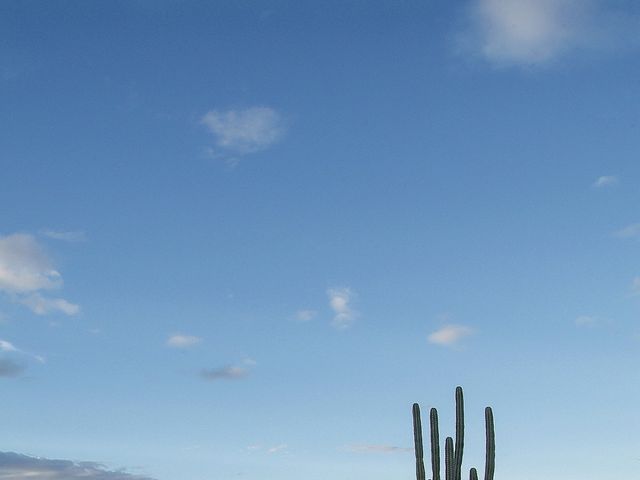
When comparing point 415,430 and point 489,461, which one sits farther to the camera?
point 415,430

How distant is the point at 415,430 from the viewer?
877 inches

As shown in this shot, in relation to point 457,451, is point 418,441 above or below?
above

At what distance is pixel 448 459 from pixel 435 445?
70 centimetres

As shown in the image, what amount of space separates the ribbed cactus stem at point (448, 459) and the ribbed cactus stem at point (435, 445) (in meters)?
0.27

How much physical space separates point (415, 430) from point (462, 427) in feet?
5.55

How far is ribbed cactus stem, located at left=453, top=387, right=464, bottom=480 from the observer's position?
823 inches

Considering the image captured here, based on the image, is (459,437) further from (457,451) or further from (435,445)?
(435,445)

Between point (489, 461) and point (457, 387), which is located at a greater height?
point (457, 387)

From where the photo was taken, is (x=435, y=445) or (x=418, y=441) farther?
(x=418, y=441)

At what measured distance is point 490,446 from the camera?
2086 cm

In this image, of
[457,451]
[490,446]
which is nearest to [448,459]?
[457,451]

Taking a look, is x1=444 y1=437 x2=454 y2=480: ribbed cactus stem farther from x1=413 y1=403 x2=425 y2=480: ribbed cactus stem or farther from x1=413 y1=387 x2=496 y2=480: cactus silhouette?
x1=413 y1=403 x2=425 y2=480: ribbed cactus stem

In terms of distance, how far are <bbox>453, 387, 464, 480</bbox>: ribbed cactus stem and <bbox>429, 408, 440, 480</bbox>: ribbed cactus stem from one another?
604 millimetres

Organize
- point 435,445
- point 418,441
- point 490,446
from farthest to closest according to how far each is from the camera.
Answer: point 418,441 → point 435,445 → point 490,446
